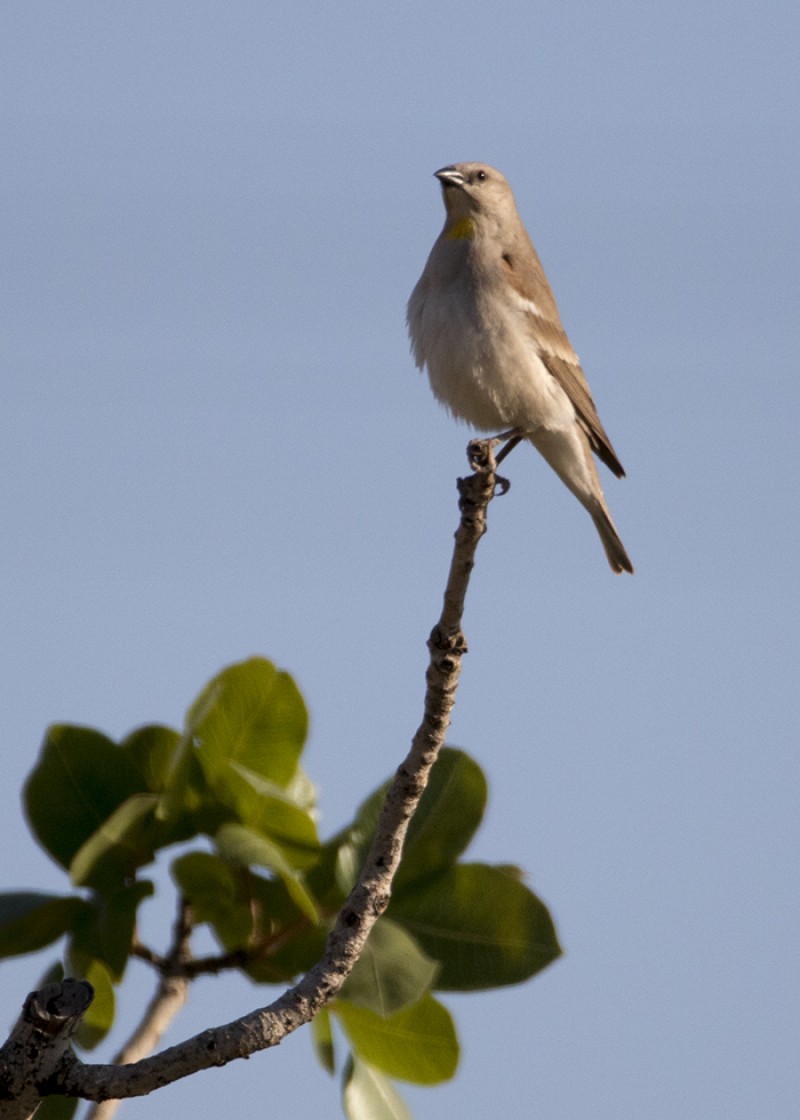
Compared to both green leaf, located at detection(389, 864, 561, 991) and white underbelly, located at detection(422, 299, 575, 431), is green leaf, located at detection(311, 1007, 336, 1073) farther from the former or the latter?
white underbelly, located at detection(422, 299, 575, 431)

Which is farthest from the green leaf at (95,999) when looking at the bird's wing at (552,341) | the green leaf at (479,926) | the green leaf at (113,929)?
the bird's wing at (552,341)

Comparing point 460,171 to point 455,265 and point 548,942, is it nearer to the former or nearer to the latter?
point 455,265

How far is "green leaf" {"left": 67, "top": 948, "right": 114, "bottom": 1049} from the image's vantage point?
2.68 meters

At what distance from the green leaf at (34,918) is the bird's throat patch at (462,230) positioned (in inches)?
168

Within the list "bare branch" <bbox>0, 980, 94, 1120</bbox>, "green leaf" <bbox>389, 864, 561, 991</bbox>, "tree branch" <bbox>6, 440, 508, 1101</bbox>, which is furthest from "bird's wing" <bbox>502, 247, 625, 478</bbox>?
"bare branch" <bbox>0, 980, 94, 1120</bbox>

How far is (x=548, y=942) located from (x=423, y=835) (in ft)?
1.13

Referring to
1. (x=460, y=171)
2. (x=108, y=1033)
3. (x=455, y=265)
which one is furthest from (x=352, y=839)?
(x=460, y=171)

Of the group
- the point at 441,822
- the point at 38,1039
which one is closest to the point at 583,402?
the point at 441,822

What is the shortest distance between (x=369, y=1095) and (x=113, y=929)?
2.11 feet

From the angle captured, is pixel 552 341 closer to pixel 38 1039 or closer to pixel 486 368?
pixel 486 368

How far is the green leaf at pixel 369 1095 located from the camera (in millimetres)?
2770

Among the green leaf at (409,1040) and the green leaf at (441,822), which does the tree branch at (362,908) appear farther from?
the green leaf at (409,1040)

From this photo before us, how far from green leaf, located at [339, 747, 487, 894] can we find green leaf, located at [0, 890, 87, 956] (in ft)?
1.93

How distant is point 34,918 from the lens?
107 inches
